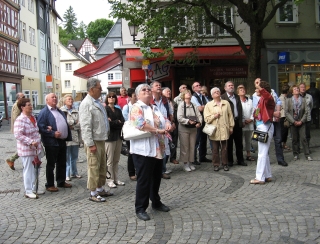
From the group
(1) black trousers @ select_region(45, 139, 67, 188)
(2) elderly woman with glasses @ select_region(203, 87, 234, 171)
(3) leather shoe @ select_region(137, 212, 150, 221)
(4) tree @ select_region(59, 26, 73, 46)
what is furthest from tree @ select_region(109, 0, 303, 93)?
(4) tree @ select_region(59, 26, 73, 46)

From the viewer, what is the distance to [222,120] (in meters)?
9.07

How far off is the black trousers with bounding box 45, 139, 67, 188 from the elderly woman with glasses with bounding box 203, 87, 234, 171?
10.7ft

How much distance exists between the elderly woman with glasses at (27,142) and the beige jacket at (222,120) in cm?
378

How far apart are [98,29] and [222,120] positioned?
90.3 m

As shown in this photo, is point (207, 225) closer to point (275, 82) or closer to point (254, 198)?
point (254, 198)

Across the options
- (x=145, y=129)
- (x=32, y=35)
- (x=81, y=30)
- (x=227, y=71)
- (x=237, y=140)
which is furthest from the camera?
(x=81, y=30)

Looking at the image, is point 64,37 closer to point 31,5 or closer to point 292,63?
point 31,5

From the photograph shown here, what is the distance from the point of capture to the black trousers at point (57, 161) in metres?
7.61

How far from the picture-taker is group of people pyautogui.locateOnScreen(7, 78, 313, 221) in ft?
18.9

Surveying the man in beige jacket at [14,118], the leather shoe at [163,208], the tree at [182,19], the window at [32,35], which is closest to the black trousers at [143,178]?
the leather shoe at [163,208]

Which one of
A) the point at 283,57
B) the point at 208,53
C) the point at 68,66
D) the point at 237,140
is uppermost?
the point at 68,66

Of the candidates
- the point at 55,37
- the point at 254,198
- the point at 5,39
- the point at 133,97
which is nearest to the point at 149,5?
the point at 133,97

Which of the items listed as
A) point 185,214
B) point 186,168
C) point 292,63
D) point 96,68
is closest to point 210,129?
point 186,168

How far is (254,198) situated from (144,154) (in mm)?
2119
